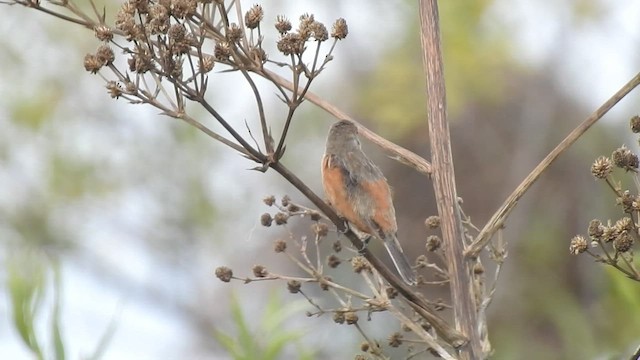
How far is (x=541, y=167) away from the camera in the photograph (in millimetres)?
3020

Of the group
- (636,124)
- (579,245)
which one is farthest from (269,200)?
(636,124)

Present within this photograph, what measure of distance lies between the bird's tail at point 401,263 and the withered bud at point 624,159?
34.0 inches

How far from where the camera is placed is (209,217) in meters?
17.7

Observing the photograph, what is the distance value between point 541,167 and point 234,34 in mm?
904

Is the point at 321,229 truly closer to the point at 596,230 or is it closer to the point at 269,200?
the point at 269,200

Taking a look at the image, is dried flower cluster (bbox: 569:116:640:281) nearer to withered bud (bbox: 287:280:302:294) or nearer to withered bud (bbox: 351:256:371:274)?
withered bud (bbox: 351:256:371:274)

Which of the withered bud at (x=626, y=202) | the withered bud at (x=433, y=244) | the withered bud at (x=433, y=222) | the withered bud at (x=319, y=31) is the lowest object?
the withered bud at (x=626, y=202)

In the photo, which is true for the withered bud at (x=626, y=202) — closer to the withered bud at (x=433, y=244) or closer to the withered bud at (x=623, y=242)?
the withered bud at (x=623, y=242)

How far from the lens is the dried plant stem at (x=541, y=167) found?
115 inches

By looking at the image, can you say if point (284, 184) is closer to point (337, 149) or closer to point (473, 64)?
point (473, 64)

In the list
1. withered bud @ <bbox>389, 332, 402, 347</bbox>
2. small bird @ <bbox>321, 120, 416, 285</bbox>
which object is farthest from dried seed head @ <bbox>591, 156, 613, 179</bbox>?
small bird @ <bbox>321, 120, 416, 285</bbox>

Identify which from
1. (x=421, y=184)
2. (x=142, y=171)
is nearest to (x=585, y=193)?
(x=421, y=184)

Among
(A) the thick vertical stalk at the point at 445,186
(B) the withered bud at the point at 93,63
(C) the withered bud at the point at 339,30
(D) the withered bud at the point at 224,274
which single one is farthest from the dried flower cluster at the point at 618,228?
(B) the withered bud at the point at 93,63

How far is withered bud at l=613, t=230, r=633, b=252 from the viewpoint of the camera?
284cm
